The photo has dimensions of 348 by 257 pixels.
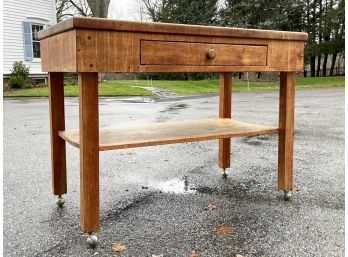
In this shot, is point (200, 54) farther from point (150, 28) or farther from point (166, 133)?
point (166, 133)

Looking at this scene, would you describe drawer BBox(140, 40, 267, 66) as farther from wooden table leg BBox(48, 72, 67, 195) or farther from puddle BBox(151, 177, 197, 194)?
puddle BBox(151, 177, 197, 194)

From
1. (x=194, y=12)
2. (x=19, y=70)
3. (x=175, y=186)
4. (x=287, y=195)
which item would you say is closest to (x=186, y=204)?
(x=175, y=186)

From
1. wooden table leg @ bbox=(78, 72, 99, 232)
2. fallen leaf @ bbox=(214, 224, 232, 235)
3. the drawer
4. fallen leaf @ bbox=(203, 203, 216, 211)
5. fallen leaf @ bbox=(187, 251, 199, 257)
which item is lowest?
fallen leaf @ bbox=(187, 251, 199, 257)

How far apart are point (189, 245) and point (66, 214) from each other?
2.92 feet

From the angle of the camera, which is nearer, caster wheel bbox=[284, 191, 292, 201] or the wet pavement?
the wet pavement

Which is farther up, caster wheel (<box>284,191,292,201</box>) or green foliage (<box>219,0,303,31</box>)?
green foliage (<box>219,0,303,31</box>)

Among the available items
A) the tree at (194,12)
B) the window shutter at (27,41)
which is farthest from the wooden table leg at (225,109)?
the tree at (194,12)

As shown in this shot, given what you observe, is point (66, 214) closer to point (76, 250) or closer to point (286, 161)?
point (76, 250)

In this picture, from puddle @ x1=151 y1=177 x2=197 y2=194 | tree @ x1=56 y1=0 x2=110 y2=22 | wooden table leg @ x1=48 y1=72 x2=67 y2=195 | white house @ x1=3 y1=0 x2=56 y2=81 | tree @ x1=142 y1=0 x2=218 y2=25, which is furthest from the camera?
tree @ x1=142 y1=0 x2=218 y2=25

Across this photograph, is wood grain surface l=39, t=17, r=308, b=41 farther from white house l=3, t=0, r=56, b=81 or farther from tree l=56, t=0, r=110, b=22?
tree l=56, t=0, r=110, b=22

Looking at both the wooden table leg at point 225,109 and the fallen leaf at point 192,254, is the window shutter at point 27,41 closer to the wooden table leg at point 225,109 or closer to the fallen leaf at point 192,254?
the wooden table leg at point 225,109

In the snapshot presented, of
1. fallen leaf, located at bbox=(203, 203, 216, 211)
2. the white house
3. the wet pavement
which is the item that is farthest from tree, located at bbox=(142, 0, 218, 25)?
fallen leaf, located at bbox=(203, 203, 216, 211)

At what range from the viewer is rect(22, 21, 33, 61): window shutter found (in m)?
17.2

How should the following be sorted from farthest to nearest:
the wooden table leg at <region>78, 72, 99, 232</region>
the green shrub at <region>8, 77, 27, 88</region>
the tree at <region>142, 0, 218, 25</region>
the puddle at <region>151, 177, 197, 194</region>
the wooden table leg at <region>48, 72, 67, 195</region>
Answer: the tree at <region>142, 0, 218, 25</region>, the green shrub at <region>8, 77, 27, 88</region>, the puddle at <region>151, 177, 197, 194</region>, the wooden table leg at <region>48, 72, 67, 195</region>, the wooden table leg at <region>78, 72, 99, 232</region>
